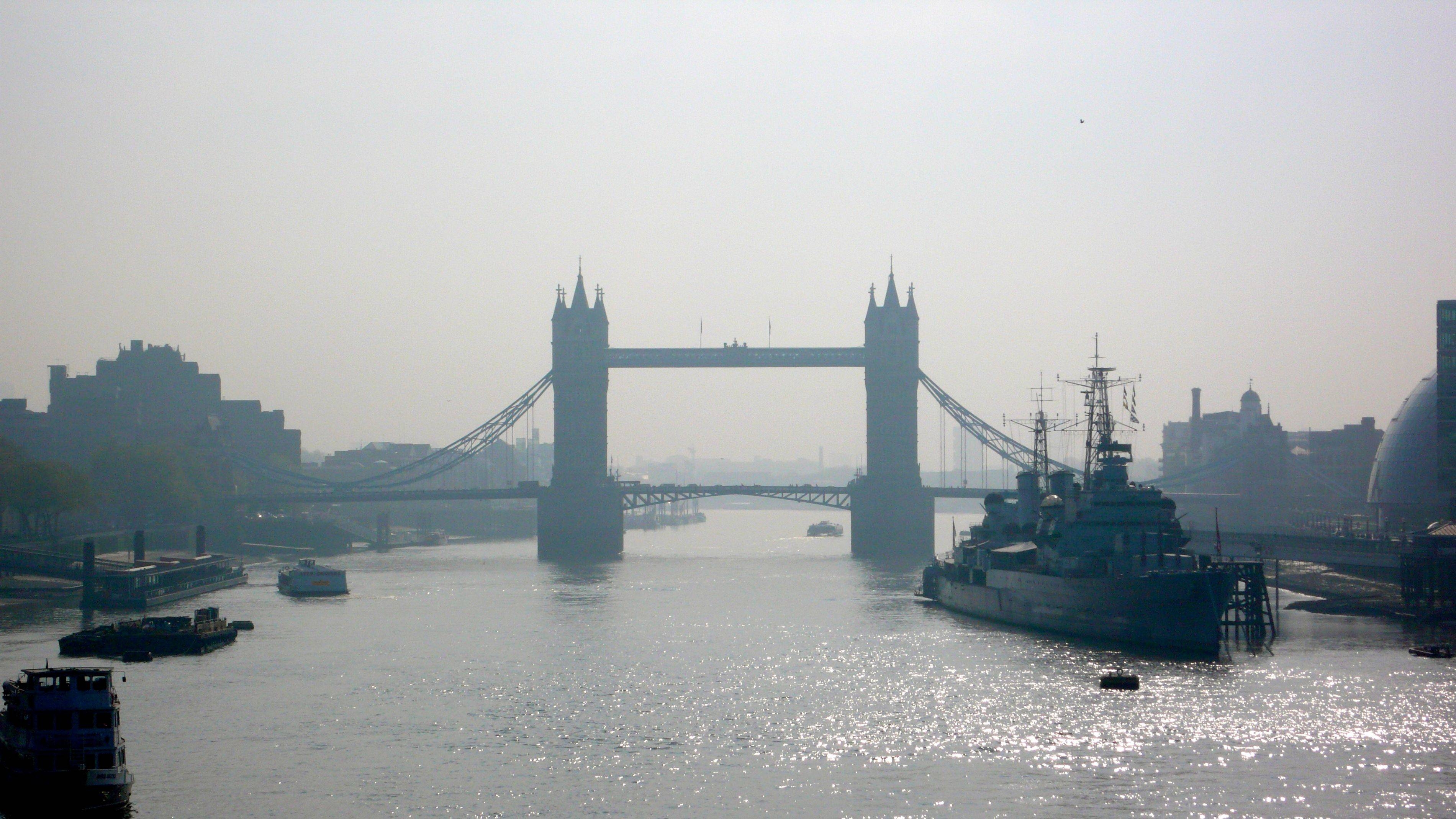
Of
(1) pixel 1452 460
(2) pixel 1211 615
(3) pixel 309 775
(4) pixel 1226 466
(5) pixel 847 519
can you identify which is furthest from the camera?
(5) pixel 847 519

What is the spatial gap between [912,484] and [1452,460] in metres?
41.2

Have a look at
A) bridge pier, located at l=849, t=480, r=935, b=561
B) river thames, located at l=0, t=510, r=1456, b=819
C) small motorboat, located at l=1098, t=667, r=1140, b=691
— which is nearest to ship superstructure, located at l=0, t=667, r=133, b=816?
river thames, located at l=0, t=510, r=1456, b=819

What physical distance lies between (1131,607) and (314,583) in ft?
125

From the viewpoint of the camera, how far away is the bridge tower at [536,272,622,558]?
104 metres

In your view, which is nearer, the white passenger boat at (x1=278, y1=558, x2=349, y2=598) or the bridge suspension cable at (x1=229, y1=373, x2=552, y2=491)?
the white passenger boat at (x1=278, y1=558, x2=349, y2=598)

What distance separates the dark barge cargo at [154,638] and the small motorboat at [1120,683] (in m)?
27.2

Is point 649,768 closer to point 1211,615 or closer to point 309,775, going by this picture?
point 309,775

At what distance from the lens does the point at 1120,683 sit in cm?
3984

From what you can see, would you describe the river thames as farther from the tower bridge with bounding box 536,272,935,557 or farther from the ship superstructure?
the tower bridge with bounding box 536,272,935,557

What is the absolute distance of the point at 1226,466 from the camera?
119188 millimetres

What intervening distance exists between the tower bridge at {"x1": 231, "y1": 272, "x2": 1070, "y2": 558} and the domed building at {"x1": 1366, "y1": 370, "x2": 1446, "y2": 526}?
955 inches

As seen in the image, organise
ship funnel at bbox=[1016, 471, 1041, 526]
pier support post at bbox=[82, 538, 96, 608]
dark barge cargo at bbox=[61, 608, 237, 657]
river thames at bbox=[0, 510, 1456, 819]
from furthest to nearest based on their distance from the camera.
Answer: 1. ship funnel at bbox=[1016, 471, 1041, 526]
2. pier support post at bbox=[82, 538, 96, 608]
3. dark barge cargo at bbox=[61, 608, 237, 657]
4. river thames at bbox=[0, 510, 1456, 819]

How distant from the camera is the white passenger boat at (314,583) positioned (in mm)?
69625

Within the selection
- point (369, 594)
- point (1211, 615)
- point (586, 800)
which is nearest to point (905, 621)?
point (1211, 615)
